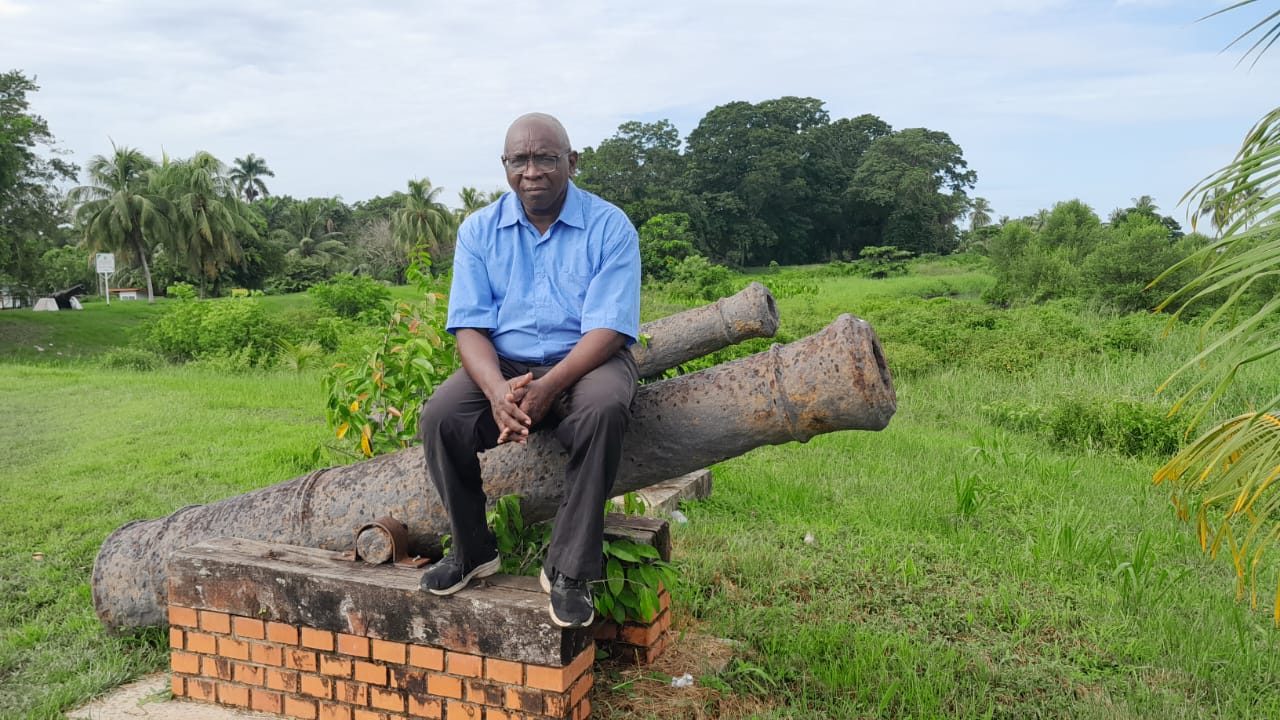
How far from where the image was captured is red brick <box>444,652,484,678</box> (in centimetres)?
259

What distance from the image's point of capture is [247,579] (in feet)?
9.45

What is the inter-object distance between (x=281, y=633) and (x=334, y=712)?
1.03 feet

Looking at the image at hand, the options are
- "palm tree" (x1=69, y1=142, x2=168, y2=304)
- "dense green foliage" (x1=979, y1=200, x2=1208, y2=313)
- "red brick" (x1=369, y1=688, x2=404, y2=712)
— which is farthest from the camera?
"palm tree" (x1=69, y1=142, x2=168, y2=304)

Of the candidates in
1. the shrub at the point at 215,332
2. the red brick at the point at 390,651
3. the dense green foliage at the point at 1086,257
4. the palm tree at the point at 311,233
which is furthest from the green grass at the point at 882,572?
the palm tree at the point at 311,233

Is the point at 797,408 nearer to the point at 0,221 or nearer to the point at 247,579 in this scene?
the point at 247,579

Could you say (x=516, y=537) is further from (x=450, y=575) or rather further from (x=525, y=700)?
(x=525, y=700)

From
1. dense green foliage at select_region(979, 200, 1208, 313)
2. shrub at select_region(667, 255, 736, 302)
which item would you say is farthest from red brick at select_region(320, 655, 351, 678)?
shrub at select_region(667, 255, 736, 302)

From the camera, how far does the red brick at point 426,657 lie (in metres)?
2.64

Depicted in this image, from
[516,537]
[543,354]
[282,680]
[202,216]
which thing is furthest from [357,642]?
[202,216]

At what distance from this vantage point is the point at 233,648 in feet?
9.68

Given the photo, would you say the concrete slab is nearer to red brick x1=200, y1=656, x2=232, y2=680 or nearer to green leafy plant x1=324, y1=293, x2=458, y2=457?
red brick x1=200, y1=656, x2=232, y2=680

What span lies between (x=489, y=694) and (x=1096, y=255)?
1736 centimetres

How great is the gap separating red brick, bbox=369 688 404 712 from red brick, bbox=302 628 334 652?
0.20 m

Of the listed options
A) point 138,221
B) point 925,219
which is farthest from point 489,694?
point 925,219
